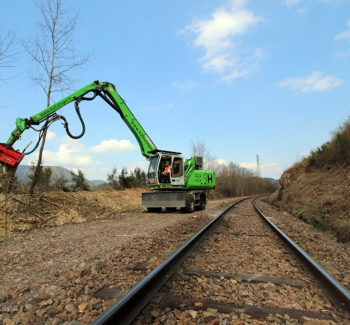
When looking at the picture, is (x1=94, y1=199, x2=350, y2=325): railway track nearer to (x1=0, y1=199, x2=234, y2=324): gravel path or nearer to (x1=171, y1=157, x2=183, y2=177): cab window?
(x1=0, y1=199, x2=234, y2=324): gravel path

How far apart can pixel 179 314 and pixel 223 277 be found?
1.15 m

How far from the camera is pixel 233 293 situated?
3.03 meters

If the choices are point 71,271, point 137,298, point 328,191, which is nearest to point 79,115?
point 71,271

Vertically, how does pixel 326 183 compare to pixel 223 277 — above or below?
above

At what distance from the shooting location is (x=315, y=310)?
2.62m

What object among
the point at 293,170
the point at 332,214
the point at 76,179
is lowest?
the point at 332,214

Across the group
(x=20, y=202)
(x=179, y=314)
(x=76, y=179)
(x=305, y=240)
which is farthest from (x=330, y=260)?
(x=76, y=179)

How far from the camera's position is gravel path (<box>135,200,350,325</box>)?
247cm

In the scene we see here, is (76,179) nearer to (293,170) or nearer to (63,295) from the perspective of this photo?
(63,295)

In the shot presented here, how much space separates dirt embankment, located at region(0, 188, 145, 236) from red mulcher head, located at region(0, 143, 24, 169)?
3.58 ft

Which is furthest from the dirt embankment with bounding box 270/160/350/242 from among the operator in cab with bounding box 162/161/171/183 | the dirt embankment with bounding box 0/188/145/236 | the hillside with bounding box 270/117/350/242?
the dirt embankment with bounding box 0/188/145/236

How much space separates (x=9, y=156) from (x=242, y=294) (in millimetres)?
8517

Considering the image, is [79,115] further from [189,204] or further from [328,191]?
[328,191]

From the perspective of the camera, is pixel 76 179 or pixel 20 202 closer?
pixel 20 202
